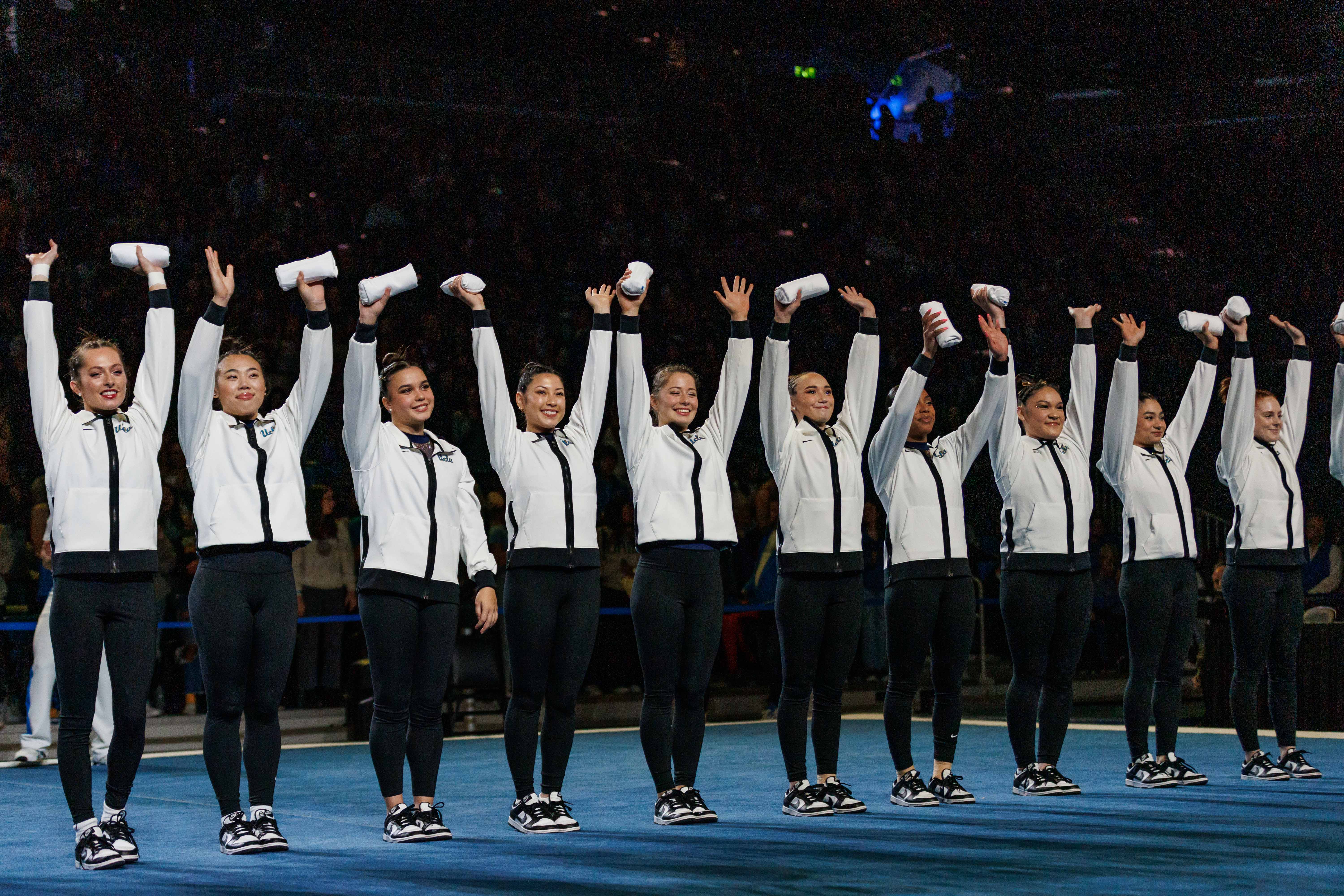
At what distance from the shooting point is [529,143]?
15.9 meters

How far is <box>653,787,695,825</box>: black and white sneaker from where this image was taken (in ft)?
18.1

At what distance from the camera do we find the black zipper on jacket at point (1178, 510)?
21.7 ft

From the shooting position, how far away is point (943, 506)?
6.11 metres

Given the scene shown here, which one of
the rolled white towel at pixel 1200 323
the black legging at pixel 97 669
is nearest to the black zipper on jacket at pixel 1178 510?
the rolled white towel at pixel 1200 323

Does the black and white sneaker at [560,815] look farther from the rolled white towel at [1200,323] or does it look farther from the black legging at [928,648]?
the rolled white towel at [1200,323]

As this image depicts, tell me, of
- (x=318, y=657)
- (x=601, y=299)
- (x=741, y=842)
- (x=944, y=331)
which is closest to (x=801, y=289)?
(x=944, y=331)

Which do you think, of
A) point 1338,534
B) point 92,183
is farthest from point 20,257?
point 1338,534

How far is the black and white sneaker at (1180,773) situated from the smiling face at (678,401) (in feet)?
9.22

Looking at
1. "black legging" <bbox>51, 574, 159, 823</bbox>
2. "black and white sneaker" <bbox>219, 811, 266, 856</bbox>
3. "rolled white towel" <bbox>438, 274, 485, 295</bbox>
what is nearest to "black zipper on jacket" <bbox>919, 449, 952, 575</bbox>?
A: "rolled white towel" <bbox>438, 274, 485, 295</bbox>

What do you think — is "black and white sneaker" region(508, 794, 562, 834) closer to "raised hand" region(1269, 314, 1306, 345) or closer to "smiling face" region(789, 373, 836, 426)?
"smiling face" region(789, 373, 836, 426)

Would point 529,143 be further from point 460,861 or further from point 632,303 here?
point 460,861

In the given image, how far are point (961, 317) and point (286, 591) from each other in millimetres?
11946

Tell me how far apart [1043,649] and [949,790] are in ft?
2.47

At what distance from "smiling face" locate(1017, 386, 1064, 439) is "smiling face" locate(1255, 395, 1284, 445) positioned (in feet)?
3.95
